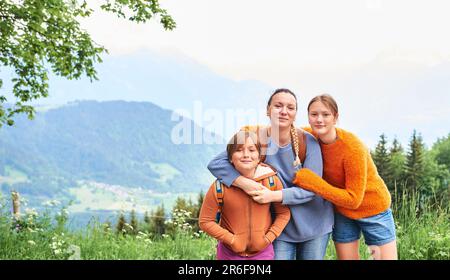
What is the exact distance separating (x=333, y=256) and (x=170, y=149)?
277ft

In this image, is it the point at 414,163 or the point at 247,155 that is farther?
the point at 414,163

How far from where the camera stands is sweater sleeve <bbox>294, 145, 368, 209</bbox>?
3.35 m

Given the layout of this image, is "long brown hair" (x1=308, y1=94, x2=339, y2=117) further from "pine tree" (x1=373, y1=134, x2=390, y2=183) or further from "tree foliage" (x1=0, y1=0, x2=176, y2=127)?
"pine tree" (x1=373, y1=134, x2=390, y2=183)

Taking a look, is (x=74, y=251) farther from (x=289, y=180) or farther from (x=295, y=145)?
(x=295, y=145)

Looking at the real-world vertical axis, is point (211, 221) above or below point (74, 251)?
above

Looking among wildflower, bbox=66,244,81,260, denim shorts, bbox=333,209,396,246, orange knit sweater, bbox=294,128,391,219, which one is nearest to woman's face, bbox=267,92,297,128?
orange knit sweater, bbox=294,128,391,219

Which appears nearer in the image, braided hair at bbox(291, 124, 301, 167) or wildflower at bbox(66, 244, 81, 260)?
braided hair at bbox(291, 124, 301, 167)

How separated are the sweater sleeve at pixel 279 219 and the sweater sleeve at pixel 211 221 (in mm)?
247

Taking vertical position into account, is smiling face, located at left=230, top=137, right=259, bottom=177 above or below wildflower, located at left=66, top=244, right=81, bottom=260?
above

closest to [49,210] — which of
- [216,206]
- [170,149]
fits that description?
[216,206]

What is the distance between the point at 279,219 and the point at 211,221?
0.41 metres

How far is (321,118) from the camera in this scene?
3387mm

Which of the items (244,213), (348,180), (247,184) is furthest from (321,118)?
(244,213)

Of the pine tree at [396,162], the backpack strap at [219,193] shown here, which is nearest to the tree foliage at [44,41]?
the backpack strap at [219,193]
